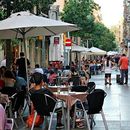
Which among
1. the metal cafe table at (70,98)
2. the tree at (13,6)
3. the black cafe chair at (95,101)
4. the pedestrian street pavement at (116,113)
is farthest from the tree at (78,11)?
the black cafe chair at (95,101)

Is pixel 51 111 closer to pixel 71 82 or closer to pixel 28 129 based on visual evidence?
pixel 28 129

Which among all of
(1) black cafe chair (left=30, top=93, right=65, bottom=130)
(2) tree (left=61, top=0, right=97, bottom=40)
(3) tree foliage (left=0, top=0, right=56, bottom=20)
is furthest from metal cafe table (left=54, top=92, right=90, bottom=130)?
(2) tree (left=61, top=0, right=97, bottom=40)

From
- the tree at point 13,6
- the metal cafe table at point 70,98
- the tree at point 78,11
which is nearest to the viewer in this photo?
the metal cafe table at point 70,98

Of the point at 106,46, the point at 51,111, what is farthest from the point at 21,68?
the point at 106,46

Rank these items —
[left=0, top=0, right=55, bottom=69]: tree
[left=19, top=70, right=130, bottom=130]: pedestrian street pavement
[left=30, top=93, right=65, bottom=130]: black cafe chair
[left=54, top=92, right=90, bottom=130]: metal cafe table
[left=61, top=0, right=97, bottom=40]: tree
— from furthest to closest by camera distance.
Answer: [left=61, top=0, right=97, bottom=40]: tree → [left=0, top=0, right=55, bottom=69]: tree → [left=19, top=70, right=130, bottom=130]: pedestrian street pavement → [left=54, top=92, right=90, bottom=130]: metal cafe table → [left=30, top=93, right=65, bottom=130]: black cafe chair

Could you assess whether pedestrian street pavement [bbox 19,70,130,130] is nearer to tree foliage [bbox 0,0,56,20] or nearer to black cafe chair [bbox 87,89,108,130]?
black cafe chair [bbox 87,89,108,130]

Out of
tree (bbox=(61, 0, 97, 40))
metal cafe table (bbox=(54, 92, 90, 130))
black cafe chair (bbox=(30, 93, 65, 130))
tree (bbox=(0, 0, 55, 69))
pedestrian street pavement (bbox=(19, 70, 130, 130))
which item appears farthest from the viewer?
tree (bbox=(61, 0, 97, 40))

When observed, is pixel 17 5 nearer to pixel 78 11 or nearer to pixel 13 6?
pixel 13 6

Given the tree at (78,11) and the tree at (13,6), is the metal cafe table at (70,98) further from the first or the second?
the tree at (78,11)

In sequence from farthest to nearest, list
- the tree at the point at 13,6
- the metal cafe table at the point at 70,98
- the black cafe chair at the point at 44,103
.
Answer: the tree at the point at 13,6 < the metal cafe table at the point at 70,98 < the black cafe chair at the point at 44,103

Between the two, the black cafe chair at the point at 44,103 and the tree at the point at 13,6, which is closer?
the black cafe chair at the point at 44,103

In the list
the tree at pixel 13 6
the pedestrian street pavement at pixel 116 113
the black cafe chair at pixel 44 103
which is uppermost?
the tree at pixel 13 6

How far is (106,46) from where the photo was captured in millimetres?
105562

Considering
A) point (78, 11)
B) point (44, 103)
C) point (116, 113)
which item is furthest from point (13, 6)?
point (78, 11)
